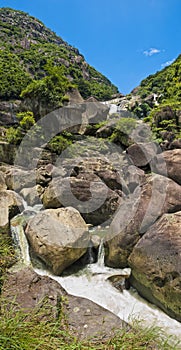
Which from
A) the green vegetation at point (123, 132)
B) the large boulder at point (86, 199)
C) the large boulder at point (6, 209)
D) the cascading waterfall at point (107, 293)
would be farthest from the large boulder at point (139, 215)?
the green vegetation at point (123, 132)

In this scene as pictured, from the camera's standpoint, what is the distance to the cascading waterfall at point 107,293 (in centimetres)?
494

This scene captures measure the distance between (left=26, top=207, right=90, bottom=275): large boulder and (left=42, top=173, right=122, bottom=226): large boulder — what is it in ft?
6.47

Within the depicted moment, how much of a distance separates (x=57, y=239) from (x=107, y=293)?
6.09 feet

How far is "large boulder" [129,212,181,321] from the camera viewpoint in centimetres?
488

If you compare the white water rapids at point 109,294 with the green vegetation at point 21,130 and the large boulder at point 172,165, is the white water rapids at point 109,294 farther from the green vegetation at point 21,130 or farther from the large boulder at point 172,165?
the green vegetation at point 21,130

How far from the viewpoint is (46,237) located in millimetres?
6469

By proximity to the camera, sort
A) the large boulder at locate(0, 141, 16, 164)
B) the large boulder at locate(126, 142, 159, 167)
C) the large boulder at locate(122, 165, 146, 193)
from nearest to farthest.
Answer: the large boulder at locate(122, 165, 146, 193)
the large boulder at locate(126, 142, 159, 167)
the large boulder at locate(0, 141, 16, 164)

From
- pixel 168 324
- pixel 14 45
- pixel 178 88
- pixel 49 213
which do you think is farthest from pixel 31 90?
pixel 14 45

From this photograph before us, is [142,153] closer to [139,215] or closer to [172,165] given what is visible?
[172,165]

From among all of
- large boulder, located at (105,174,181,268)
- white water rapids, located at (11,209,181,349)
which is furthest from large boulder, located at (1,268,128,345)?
large boulder, located at (105,174,181,268)

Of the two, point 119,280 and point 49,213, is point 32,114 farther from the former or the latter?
point 119,280

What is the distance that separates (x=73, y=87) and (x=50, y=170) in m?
15.9

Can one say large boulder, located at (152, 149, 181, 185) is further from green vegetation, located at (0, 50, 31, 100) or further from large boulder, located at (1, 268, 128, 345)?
green vegetation, located at (0, 50, 31, 100)

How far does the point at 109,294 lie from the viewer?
5938mm
